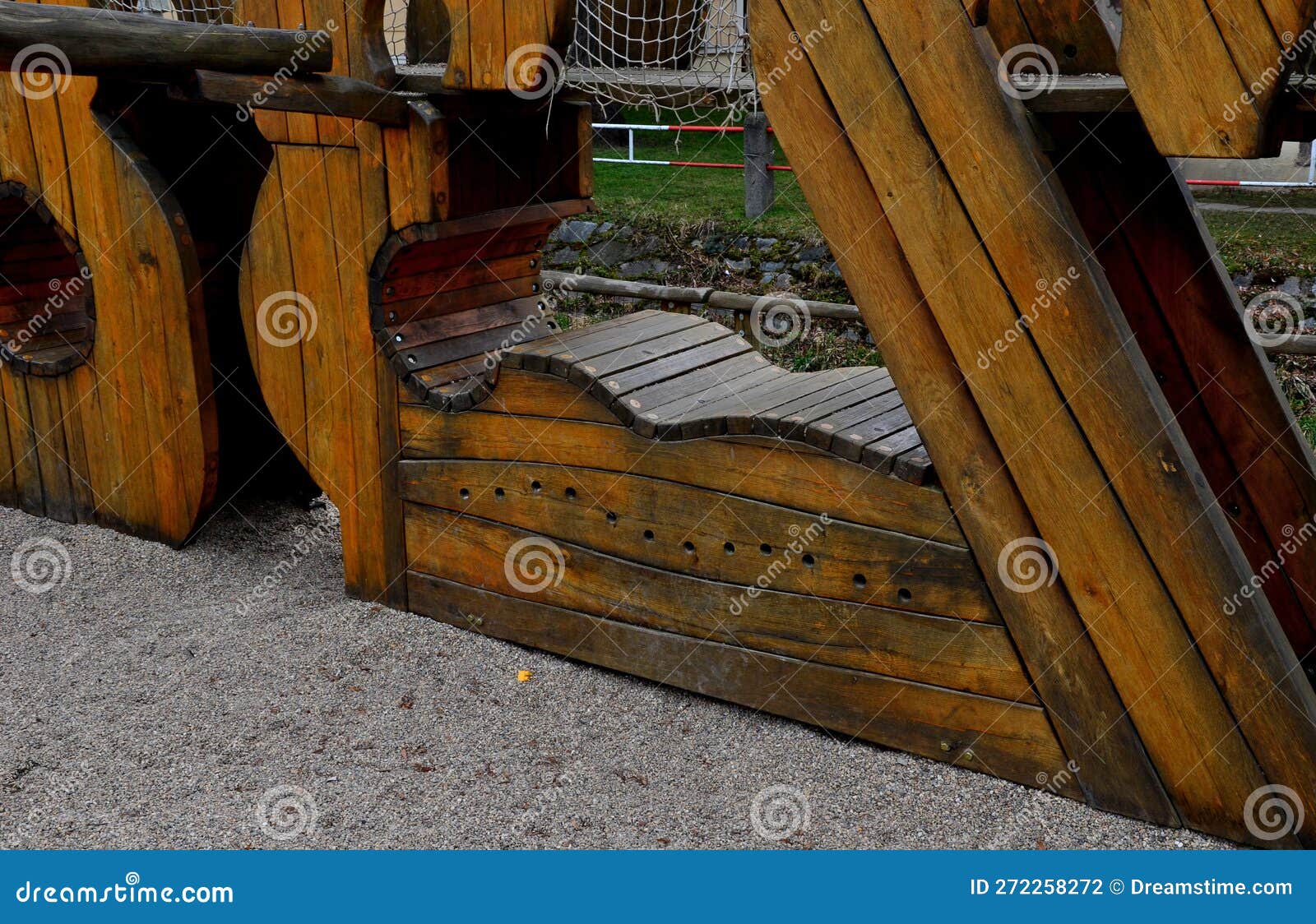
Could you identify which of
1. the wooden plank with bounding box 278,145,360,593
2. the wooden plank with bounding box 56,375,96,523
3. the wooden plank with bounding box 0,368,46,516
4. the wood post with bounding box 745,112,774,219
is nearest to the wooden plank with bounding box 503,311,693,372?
the wooden plank with bounding box 278,145,360,593

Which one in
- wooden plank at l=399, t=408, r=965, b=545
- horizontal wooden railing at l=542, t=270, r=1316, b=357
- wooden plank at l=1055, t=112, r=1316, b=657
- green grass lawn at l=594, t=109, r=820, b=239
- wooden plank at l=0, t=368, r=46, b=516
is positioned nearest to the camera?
wooden plank at l=399, t=408, r=965, b=545

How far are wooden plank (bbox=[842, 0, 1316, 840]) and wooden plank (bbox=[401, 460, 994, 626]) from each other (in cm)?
31

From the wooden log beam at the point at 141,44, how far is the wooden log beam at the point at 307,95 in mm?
58

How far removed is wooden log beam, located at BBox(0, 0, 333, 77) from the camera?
304cm

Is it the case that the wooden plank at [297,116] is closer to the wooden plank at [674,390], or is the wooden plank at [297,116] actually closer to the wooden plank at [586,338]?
the wooden plank at [586,338]

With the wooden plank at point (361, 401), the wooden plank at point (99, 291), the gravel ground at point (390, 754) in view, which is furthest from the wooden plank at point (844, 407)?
the wooden plank at point (99, 291)

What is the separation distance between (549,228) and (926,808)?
2.13 meters

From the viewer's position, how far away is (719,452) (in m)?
3.28

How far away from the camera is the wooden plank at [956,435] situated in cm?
287

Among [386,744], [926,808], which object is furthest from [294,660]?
[926,808]

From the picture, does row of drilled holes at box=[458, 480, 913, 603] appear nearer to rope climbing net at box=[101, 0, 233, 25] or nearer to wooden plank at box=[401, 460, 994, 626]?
wooden plank at box=[401, 460, 994, 626]

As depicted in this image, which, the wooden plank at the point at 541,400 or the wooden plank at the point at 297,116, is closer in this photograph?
the wooden plank at the point at 541,400

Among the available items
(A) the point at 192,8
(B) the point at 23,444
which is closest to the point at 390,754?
(B) the point at 23,444

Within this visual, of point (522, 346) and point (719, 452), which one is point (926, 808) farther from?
point (522, 346)
